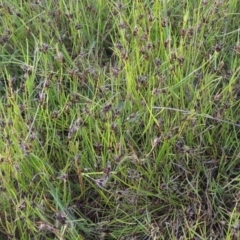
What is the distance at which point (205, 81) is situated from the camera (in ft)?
4.82

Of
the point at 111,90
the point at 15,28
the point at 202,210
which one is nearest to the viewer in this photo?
the point at 202,210

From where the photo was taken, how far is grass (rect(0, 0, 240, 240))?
1.37m

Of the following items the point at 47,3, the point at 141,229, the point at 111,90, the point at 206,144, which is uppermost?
the point at 47,3

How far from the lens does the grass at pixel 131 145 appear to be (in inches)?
54.1

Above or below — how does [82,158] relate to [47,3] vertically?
below

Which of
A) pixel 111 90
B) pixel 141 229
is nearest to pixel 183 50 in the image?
pixel 111 90

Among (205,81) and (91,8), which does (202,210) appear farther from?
(91,8)

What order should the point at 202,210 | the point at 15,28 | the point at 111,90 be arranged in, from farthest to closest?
1. the point at 15,28
2. the point at 111,90
3. the point at 202,210

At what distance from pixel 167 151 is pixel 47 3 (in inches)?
28.1

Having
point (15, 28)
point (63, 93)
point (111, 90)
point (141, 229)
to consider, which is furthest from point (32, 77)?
point (141, 229)

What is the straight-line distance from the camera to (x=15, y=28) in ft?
5.95

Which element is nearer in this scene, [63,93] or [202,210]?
[202,210]

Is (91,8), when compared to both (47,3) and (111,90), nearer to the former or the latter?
(47,3)

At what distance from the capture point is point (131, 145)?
1429 millimetres
